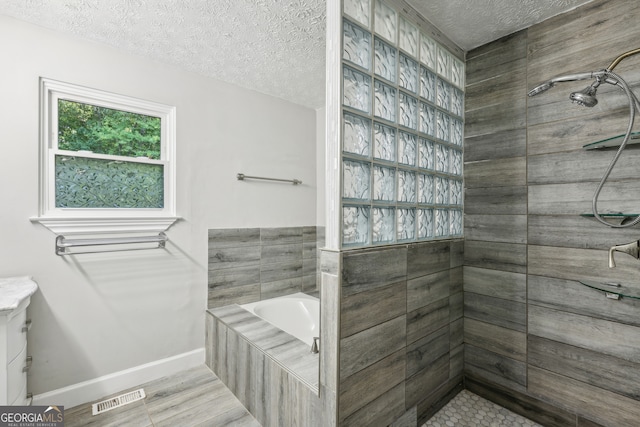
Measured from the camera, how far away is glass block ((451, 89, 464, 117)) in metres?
1.93

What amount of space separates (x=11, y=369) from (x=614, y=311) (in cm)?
295

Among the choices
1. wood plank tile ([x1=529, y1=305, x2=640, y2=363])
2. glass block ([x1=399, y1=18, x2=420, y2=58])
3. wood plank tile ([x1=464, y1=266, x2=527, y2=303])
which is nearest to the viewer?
wood plank tile ([x1=529, y1=305, x2=640, y2=363])

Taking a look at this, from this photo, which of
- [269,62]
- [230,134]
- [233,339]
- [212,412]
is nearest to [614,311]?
[233,339]

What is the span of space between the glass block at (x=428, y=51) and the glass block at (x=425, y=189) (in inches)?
26.2

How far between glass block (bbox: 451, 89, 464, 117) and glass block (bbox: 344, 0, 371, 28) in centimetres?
88

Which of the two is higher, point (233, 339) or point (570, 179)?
point (570, 179)

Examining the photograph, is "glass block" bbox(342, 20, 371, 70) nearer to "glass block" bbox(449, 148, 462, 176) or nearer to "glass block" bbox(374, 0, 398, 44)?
"glass block" bbox(374, 0, 398, 44)

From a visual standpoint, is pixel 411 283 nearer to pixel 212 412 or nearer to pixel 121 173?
pixel 212 412

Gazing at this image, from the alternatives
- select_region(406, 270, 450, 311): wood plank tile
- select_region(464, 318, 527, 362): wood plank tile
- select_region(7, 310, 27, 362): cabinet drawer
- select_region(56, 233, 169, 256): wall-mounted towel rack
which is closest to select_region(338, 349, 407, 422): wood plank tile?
select_region(406, 270, 450, 311): wood plank tile

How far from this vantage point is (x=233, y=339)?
6.55ft

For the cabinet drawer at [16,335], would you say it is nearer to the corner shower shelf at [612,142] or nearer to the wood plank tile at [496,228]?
the wood plank tile at [496,228]

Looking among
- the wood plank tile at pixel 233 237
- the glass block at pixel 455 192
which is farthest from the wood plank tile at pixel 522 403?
the wood plank tile at pixel 233 237

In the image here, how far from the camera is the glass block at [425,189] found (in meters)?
1.69

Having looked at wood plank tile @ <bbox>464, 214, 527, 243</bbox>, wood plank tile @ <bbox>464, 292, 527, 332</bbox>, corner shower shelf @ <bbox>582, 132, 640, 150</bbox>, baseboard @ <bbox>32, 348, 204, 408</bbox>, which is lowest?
baseboard @ <bbox>32, 348, 204, 408</bbox>
